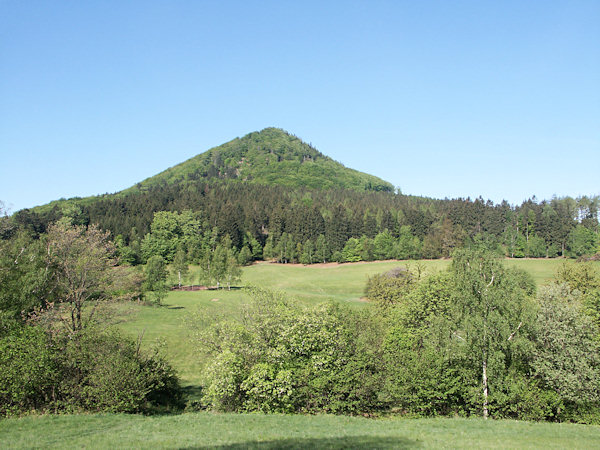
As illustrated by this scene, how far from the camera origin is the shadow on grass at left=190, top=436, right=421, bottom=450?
1569 cm

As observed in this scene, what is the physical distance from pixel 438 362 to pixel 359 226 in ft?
369

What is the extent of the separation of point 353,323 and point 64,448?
24164 mm

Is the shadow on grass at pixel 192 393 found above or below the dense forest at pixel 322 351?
below

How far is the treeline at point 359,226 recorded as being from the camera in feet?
Answer: 416

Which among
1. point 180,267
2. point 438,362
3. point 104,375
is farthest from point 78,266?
point 180,267

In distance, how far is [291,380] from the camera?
2656 centimetres

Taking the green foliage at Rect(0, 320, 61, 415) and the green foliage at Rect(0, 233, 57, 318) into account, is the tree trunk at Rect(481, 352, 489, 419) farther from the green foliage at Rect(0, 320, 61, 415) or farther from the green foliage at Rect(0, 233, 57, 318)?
the green foliage at Rect(0, 233, 57, 318)

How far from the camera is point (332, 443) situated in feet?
54.3

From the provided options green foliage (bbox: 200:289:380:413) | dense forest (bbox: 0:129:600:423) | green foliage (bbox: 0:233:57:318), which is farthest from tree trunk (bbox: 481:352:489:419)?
green foliage (bbox: 0:233:57:318)

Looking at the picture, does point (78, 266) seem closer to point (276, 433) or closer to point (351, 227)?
point (276, 433)

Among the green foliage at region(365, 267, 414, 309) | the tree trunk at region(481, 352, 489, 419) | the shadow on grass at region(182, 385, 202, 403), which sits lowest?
the shadow on grass at region(182, 385, 202, 403)

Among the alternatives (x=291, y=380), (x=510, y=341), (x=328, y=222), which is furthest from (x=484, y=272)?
(x=328, y=222)

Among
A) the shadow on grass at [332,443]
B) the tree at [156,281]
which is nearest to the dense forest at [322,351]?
the shadow on grass at [332,443]

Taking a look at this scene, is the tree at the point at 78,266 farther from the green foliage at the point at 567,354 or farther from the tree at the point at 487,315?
the green foliage at the point at 567,354
